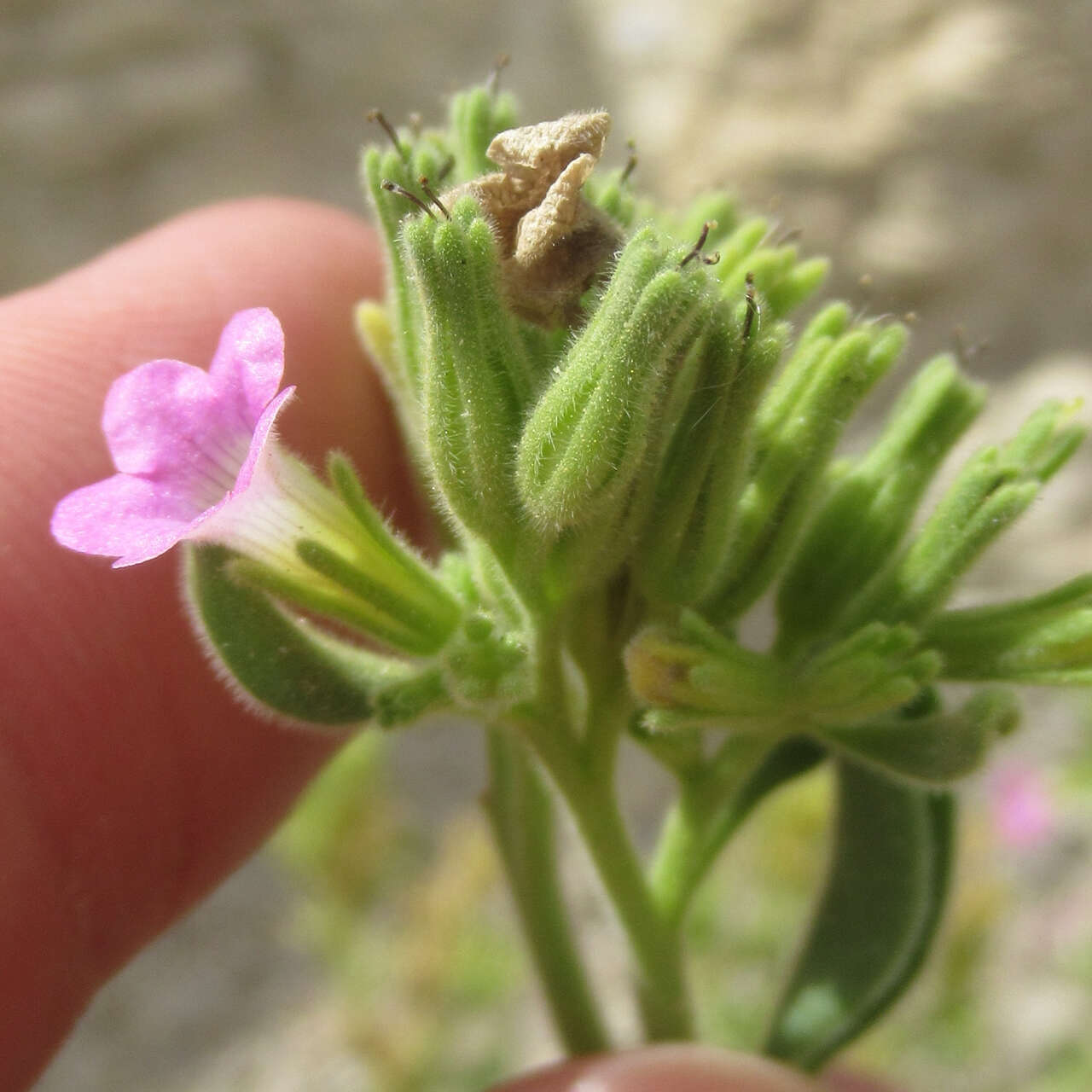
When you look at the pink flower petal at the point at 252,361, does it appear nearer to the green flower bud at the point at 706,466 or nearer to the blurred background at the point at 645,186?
the green flower bud at the point at 706,466

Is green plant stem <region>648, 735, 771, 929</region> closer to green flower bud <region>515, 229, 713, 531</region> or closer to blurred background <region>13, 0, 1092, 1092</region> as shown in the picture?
green flower bud <region>515, 229, 713, 531</region>

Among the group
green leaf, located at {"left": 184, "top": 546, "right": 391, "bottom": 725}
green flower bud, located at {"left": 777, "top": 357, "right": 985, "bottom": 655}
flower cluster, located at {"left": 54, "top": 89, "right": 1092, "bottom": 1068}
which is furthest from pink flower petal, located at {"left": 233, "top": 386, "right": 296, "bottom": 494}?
green flower bud, located at {"left": 777, "top": 357, "right": 985, "bottom": 655}

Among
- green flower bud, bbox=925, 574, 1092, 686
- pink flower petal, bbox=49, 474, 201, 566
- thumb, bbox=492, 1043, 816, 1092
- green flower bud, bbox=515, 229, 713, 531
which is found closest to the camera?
green flower bud, bbox=515, 229, 713, 531

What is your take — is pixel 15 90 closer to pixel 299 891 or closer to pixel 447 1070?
pixel 299 891

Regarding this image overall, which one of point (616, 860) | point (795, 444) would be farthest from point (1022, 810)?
point (795, 444)

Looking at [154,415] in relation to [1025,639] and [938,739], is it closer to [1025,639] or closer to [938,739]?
[938,739]

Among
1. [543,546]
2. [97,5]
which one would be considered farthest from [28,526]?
[97,5]

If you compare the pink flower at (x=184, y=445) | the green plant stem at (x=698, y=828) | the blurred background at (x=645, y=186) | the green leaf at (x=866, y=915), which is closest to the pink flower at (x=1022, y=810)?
the blurred background at (x=645, y=186)
